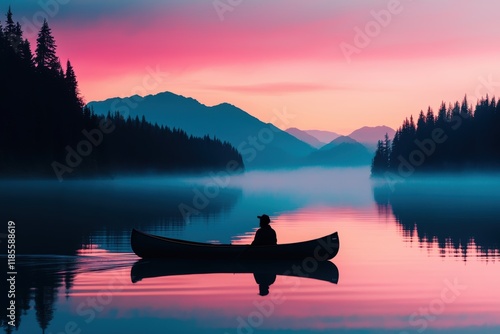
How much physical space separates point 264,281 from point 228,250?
12.6 feet

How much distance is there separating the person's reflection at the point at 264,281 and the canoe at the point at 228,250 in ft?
7.16

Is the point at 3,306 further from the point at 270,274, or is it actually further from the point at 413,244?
the point at 413,244

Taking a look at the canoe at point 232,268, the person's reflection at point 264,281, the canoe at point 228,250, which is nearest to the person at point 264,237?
the canoe at point 228,250

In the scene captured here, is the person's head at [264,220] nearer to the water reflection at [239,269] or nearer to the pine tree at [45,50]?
the water reflection at [239,269]

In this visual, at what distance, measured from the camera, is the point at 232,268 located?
2731 cm

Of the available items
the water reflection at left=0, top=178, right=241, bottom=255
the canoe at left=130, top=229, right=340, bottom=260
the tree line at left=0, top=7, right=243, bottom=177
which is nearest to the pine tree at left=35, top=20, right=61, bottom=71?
the tree line at left=0, top=7, right=243, bottom=177

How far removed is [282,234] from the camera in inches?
1705

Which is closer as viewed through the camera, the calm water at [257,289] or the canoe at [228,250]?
the calm water at [257,289]

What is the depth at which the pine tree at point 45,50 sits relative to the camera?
5022 inches

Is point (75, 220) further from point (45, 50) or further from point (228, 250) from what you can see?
point (45, 50)

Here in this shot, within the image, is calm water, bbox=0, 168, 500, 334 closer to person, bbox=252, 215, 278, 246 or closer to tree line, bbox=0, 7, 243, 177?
person, bbox=252, 215, 278, 246

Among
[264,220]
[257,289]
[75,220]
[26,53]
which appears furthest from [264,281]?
[26,53]

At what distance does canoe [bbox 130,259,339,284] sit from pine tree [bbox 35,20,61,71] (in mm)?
108274

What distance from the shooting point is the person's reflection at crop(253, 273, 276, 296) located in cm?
2261
